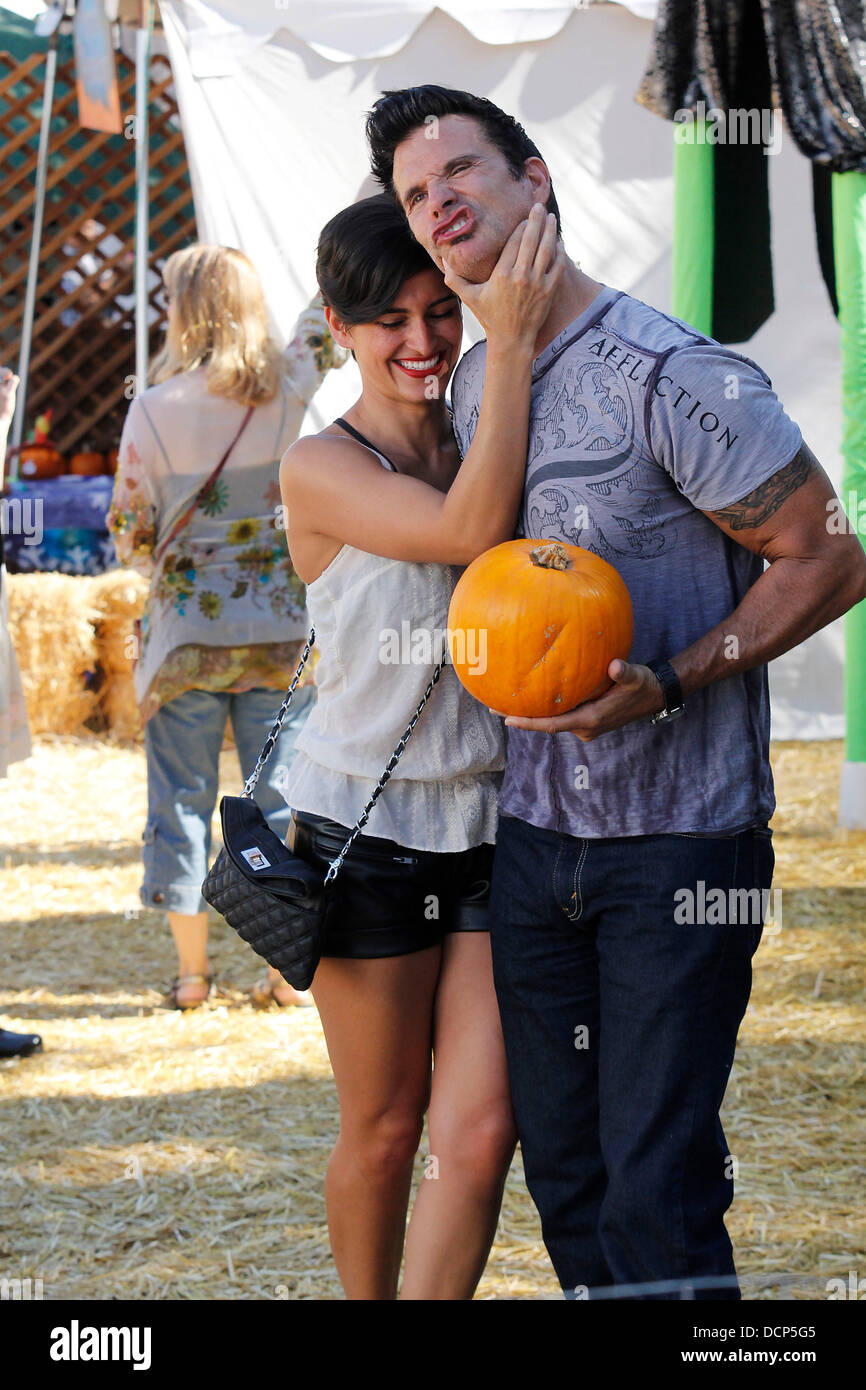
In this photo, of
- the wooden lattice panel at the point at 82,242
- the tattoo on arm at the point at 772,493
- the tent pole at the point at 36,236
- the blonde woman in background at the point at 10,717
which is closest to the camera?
the tattoo on arm at the point at 772,493

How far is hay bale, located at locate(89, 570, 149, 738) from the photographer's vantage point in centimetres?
758

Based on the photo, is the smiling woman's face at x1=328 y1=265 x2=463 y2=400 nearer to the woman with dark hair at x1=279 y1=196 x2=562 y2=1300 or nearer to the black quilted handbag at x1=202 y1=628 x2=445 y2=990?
the woman with dark hair at x1=279 y1=196 x2=562 y2=1300

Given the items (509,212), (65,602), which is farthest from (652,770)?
(65,602)

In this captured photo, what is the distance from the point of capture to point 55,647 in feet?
24.3

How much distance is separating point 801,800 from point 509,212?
4885 mm

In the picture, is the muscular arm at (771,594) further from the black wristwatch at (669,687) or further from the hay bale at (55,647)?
the hay bale at (55,647)

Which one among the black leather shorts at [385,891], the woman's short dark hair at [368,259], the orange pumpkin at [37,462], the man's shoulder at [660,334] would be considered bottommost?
the black leather shorts at [385,891]

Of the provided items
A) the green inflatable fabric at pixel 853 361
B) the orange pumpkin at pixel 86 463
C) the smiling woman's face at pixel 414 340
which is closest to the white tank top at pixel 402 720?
the smiling woman's face at pixel 414 340

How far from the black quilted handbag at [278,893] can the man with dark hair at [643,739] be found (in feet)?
0.84

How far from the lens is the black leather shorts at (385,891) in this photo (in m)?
1.88

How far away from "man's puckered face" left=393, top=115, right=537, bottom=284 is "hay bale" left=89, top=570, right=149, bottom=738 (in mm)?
6067

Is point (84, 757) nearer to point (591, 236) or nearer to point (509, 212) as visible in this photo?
point (591, 236)

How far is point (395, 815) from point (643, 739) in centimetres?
42

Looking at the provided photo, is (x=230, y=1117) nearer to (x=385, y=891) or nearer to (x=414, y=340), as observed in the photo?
(x=385, y=891)
